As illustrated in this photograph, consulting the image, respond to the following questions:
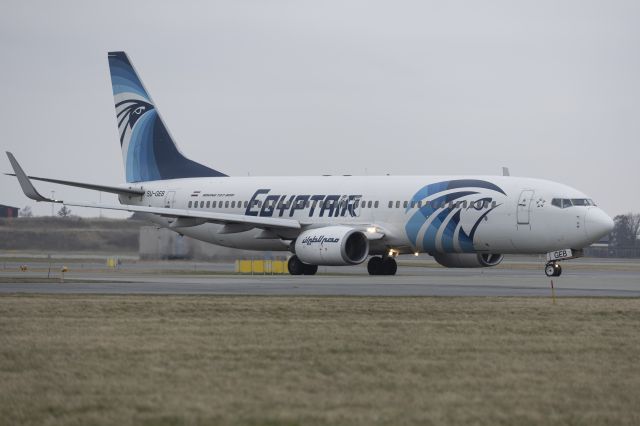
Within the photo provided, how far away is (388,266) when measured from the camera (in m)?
46.8

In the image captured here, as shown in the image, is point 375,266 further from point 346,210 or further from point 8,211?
point 8,211

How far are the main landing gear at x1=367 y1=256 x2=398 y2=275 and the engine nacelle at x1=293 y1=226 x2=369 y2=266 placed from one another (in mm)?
2311

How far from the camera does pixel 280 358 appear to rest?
16.0m

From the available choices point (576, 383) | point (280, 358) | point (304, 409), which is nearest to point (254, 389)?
point (304, 409)

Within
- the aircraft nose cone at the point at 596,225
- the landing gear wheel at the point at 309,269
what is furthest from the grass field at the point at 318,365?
the landing gear wheel at the point at 309,269

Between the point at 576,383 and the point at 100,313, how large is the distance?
11849 millimetres

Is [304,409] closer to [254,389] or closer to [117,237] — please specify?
[254,389]

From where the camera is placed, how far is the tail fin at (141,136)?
177 feet

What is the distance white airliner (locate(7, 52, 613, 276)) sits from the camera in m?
42.3

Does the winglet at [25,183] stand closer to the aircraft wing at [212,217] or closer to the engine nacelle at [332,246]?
the aircraft wing at [212,217]

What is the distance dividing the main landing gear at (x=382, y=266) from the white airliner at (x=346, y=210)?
57 mm

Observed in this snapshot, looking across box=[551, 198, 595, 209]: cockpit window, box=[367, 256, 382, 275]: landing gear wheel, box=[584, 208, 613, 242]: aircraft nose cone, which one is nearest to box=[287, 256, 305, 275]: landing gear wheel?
box=[367, 256, 382, 275]: landing gear wheel

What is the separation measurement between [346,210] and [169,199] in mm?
9777

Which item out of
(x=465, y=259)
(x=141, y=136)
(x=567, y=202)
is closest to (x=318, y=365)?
(x=567, y=202)
